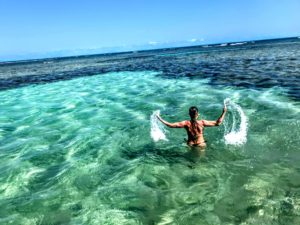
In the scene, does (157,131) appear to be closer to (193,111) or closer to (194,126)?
(194,126)

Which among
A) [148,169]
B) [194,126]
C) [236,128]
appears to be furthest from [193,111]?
[236,128]

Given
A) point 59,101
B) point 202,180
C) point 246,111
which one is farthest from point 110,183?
point 59,101

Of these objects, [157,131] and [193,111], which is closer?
[193,111]

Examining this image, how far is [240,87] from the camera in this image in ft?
63.5

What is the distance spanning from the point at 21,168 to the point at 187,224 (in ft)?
18.0

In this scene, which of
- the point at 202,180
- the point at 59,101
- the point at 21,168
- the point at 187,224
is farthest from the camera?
the point at 59,101

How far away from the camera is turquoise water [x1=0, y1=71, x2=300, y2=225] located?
6.51m

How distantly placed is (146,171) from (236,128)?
4.47m

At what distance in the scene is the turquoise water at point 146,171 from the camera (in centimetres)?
651

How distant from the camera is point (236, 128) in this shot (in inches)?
462

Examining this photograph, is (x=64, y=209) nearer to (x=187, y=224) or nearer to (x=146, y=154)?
(x=187, y=224)

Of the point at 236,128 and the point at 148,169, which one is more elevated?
the point at 148,169

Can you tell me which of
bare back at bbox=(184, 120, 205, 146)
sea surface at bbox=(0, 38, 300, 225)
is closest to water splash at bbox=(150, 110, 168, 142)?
sea surface at bbox=(0, 38, 300, 225)

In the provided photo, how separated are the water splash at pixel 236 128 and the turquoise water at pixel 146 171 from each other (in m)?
0.22
